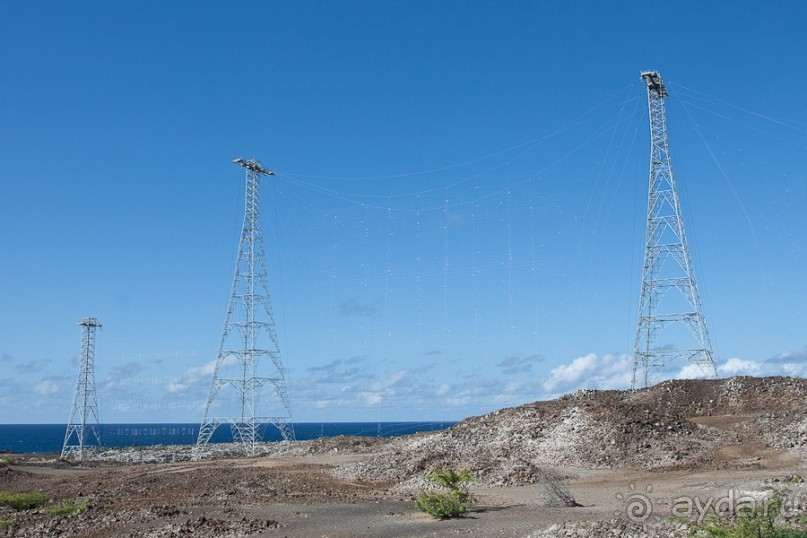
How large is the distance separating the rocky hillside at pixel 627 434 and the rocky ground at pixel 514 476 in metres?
0.10

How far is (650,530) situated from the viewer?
15586 millimetres

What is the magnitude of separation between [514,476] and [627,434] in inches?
343

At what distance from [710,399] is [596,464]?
13.5 meters

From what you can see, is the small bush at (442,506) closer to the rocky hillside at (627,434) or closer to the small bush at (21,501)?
the rocky hillside at (627,434)

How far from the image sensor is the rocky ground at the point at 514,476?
67.7 ft

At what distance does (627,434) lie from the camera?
1423 inches

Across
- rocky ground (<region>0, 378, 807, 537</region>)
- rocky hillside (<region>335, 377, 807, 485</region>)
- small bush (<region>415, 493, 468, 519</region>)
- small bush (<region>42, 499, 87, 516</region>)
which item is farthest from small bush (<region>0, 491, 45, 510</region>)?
small bush (<region>415, 493, 468, 519</region>)

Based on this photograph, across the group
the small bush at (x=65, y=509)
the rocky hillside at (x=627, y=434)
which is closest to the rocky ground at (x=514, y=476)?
the rocky hillside at (x=627, y=434)

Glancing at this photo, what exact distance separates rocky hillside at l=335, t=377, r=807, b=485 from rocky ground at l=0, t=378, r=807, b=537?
10 centimetres

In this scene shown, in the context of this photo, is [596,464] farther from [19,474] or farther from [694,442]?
[19,474]

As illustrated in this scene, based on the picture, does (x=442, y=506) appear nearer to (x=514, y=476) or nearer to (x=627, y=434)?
(x=514, y=476)

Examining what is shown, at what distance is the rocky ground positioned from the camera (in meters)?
20.6

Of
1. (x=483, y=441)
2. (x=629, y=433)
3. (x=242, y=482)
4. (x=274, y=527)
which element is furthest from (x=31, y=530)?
(x=629, y=433)

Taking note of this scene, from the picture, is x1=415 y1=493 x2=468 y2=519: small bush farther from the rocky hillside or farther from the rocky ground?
the rocky hillside
